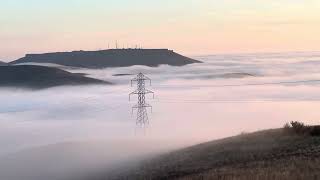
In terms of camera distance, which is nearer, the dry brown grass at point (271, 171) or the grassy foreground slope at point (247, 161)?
the dry brown grass at point (271, 171)

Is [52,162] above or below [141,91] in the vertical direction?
below

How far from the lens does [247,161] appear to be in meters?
33.7

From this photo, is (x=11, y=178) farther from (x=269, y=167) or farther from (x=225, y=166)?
(x=269, y=167)

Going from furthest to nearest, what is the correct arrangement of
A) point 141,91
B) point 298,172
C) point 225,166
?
point 141,91
point 225,166
point 298,172

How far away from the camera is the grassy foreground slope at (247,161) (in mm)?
27484

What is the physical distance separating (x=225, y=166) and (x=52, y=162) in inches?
1225

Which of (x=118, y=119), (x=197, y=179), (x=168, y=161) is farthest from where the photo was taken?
(x=118, y=119)

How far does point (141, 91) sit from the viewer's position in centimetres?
7600

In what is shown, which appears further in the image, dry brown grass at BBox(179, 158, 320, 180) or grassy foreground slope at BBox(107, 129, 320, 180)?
grassy foreground slope at BBox(107, 129, 320, 180)

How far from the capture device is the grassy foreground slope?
27.5m

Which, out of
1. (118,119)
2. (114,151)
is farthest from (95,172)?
(118,119)

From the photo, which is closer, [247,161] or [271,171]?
[271,171]

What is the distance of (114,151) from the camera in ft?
207

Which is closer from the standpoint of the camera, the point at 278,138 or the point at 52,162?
the point at 278,138
